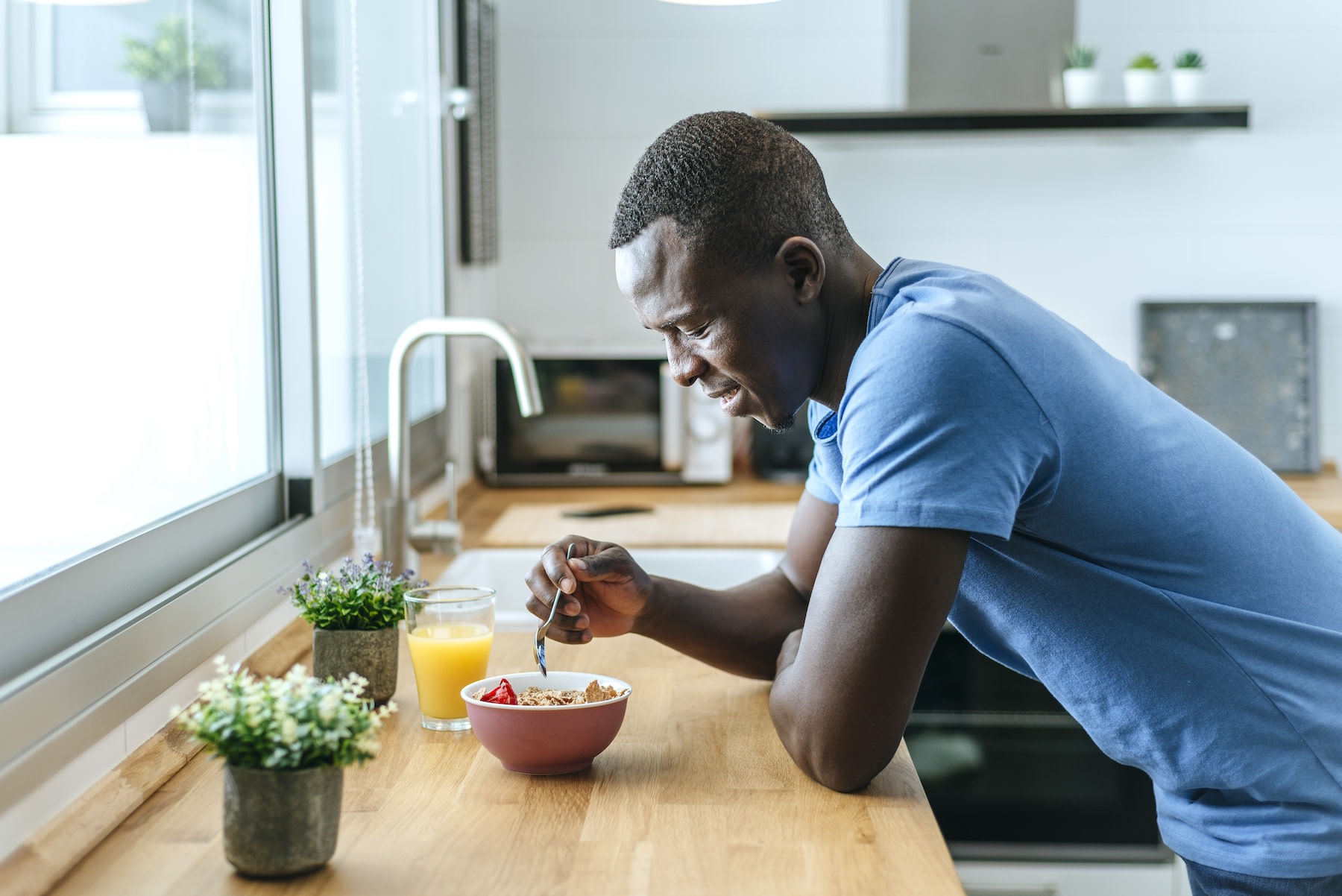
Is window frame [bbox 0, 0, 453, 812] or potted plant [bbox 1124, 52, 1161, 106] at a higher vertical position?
potted plant [bbox 1124, 52, 1161, 106]

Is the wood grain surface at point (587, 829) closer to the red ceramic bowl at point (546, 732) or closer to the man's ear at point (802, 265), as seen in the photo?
the red ceramic bowl at point (546, 732)

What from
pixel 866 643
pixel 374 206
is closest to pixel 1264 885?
pixel 866 643

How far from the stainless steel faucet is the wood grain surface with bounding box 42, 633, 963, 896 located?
0.55m

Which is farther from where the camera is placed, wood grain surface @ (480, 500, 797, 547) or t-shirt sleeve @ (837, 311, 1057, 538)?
wood grain surface @ (480, 500, 797, 547)

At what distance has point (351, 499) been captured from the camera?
6.01ft

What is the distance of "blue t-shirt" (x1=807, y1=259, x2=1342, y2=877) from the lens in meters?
0.93

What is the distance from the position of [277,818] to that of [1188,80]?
Answer: 8.53 ft

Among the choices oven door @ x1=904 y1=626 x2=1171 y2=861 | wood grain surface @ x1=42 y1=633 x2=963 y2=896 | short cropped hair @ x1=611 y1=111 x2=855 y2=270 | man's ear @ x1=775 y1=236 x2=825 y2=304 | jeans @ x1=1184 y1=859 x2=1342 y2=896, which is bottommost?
oven door @ x1=904 y1=626 x2=1171 y2=861

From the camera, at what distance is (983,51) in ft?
8.84

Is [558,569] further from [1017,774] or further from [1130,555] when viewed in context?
[1017,774]

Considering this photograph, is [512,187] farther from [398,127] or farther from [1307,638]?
[1307,638]

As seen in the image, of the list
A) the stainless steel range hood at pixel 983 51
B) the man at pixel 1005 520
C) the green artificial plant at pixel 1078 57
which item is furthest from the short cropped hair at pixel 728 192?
the green artificial plant at pixel 1078 57

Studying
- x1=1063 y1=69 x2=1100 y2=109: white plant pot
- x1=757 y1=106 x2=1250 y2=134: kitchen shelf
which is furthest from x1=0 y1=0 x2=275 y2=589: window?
x1=1063 y1=69 x2=1100 y2=109: white plant pot

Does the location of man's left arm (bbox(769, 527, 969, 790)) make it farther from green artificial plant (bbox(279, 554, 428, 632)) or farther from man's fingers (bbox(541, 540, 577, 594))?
green artificial plant (bbox(279, 554, 428, 632))
